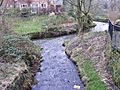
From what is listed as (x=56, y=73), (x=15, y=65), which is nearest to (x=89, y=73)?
(x=56, y=73)

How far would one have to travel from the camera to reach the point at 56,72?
1495 centimetres

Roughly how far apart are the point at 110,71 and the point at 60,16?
21205mm

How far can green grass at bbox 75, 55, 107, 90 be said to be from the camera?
457 inches

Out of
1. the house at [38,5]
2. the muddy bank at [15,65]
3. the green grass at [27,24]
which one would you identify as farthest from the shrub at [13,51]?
the house at [38,5]

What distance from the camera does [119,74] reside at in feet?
36.7

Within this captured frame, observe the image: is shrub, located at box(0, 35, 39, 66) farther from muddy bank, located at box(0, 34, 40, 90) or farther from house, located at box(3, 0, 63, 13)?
house, located at box(3, 0, 63, 13)

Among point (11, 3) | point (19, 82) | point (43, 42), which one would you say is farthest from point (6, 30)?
point (11, 3)

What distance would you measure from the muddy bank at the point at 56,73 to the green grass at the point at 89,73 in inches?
18.5

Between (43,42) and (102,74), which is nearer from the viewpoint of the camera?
(102,74)

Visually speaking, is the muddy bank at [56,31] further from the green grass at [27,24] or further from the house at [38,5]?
the house at [38,5]

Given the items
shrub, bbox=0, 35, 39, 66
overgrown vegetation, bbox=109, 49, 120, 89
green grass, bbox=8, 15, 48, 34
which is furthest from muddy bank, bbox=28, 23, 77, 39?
overgrown vegetation, bbox=109, 49, 120, 89

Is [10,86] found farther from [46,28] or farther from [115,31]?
[46,28]

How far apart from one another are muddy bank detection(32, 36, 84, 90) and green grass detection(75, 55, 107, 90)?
47 cm

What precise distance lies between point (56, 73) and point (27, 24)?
53.2 feet
